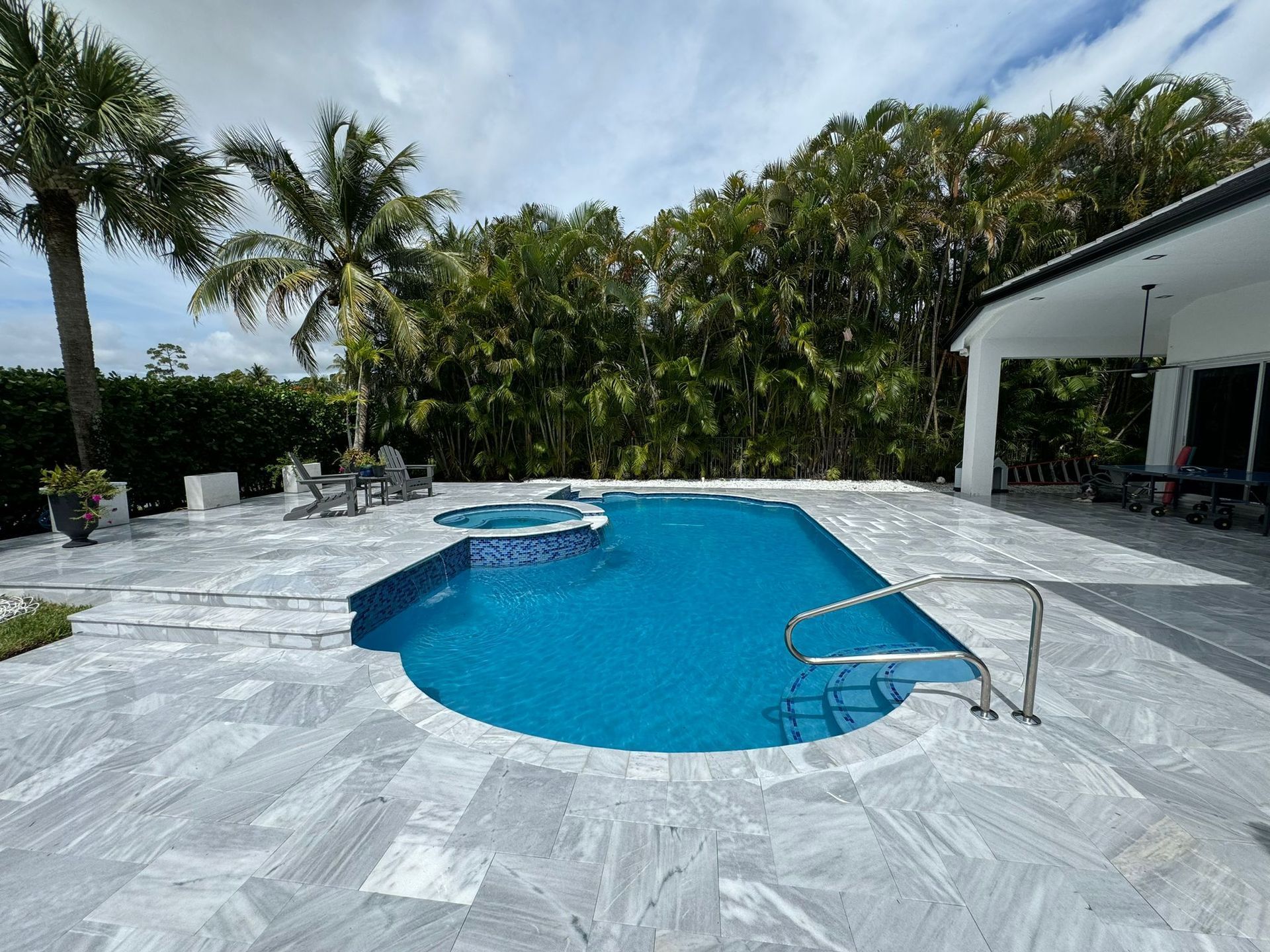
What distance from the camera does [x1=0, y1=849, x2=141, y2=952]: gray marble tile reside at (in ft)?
5.27

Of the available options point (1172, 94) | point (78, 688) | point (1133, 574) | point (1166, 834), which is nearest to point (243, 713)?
point (78, 688)

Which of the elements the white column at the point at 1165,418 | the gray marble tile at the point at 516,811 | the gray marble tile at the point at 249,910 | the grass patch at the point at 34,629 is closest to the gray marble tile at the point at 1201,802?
the gray marble tile at the point at 516,811

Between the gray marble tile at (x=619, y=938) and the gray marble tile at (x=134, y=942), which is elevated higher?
the gray marble tile at (x=134, y=942)

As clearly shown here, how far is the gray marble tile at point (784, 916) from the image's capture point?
62.2 inches

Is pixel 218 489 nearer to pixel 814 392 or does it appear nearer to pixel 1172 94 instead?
pixel 814 392

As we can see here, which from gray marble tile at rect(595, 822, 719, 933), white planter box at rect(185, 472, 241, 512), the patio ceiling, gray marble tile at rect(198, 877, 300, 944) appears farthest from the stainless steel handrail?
white planter box at rect(185, 472, 241, 512)

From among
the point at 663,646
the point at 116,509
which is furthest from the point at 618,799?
the point at 116,509

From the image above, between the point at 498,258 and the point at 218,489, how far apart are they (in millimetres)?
7114

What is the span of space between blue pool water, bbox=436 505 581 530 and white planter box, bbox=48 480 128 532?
14.3 ft

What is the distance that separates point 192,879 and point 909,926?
2.39 meters

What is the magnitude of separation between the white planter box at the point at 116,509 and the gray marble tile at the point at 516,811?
320 inches

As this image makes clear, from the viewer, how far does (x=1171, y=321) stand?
29.6ft

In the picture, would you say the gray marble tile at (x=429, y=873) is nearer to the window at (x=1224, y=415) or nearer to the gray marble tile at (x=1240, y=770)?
the gray marble tile at (x=1240, y=770)

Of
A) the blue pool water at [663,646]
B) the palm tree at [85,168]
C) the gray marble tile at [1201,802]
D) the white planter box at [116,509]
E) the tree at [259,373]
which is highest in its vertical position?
the tree at [259,373]
